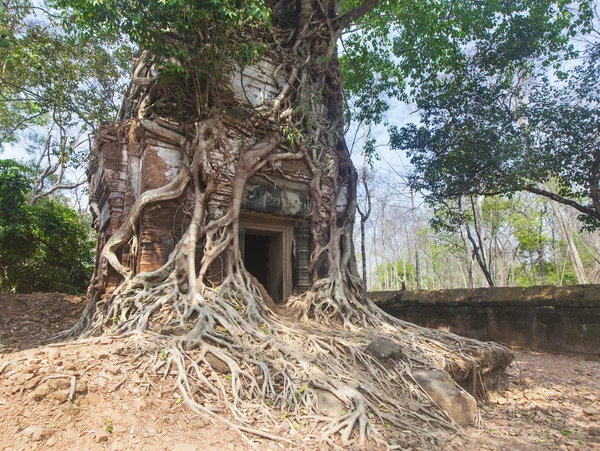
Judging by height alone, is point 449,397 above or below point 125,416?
below

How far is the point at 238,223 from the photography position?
206 inches

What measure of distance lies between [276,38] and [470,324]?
6.07 m

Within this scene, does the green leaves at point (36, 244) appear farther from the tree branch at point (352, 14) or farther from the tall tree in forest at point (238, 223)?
the tree branch at point (352, 14)

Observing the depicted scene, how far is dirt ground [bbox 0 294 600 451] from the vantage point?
218cm

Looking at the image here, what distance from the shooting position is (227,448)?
7.39ft

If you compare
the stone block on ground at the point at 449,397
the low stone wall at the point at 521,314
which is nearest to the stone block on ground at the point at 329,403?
the stone block on ground at the point at 449,397

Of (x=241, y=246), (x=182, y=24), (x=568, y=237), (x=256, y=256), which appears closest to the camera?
(x=182, y=24)

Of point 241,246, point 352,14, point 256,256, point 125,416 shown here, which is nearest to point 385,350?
point 125,416

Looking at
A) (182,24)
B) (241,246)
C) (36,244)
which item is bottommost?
(241,246)

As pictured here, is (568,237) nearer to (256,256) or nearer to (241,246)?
(256,256)

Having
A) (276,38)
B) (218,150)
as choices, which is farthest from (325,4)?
(218,150)

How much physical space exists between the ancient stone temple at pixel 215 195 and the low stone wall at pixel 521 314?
10.3 feet

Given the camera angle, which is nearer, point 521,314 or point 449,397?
point 449,397

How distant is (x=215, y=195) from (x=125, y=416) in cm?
318
